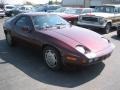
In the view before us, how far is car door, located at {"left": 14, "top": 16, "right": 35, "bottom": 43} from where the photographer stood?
6392 mm

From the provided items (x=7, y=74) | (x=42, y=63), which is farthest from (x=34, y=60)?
(x=7, y=74)

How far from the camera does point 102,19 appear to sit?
1135 centimetres

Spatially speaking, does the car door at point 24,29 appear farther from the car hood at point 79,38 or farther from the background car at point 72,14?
the background car at point 72,14

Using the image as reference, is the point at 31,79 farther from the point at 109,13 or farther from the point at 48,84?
the point at 109,13

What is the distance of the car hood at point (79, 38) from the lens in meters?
5.43

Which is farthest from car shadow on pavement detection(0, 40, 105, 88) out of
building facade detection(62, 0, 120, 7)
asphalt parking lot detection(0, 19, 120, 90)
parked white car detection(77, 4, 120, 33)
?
building facade detection(62, 0, 120, 7)

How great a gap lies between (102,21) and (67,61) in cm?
664

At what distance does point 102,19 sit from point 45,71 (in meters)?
6.61

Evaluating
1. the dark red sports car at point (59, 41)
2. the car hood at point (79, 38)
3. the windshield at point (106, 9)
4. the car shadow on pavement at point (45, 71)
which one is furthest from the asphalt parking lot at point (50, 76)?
the windshield at point (106, 9)

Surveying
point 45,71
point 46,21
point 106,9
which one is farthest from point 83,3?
point 45,71

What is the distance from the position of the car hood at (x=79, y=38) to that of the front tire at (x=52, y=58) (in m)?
0.36

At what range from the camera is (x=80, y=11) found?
14742 mm

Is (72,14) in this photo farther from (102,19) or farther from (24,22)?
(24,22)

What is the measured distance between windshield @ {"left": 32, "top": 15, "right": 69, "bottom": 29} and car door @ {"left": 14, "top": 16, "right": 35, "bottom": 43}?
0.58 ft
